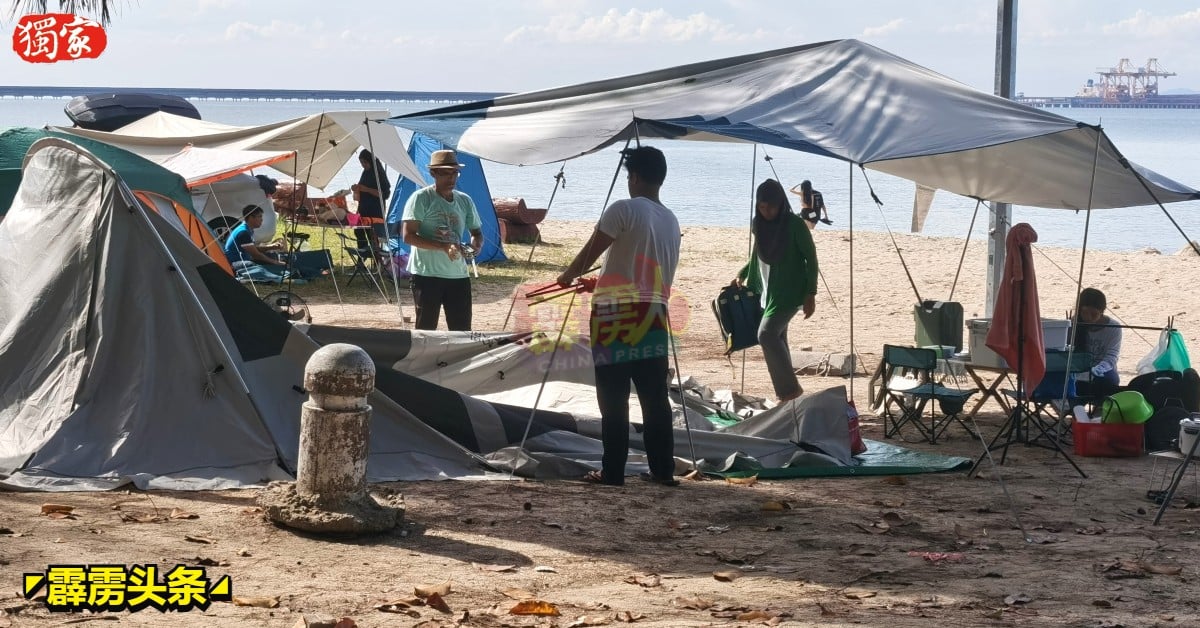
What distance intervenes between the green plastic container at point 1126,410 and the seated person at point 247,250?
8426 millimetres

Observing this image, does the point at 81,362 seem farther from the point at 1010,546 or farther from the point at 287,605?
the point at 1010,546

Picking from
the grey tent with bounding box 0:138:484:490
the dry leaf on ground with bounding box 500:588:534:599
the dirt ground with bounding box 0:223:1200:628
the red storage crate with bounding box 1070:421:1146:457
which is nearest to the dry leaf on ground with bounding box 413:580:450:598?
the dirt ground with bounding box 0:223:1200:628

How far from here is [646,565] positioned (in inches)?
200

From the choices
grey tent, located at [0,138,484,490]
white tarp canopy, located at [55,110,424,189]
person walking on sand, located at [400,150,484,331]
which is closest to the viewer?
grey tent, located at [0,138,484,490]

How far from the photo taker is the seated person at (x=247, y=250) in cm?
1362

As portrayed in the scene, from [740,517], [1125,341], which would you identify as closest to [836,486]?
[740,517]

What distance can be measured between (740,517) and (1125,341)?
7.60 meters

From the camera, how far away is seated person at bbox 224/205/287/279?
536 inches

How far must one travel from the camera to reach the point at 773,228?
305 inches

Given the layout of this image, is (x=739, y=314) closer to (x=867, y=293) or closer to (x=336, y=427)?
(x=336, y=427)

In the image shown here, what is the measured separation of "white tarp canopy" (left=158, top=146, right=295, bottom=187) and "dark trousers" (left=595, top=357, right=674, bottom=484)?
23.0ft

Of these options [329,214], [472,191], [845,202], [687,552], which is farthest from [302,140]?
[845,202]

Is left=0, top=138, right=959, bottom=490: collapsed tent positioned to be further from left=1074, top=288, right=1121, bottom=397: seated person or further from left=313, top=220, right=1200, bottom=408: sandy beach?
left=313, top=220, right=1200, bottom=408: sandy beach

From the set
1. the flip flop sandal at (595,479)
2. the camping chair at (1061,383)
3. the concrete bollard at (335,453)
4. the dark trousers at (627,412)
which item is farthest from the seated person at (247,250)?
the concrete bollard at (335,453)
